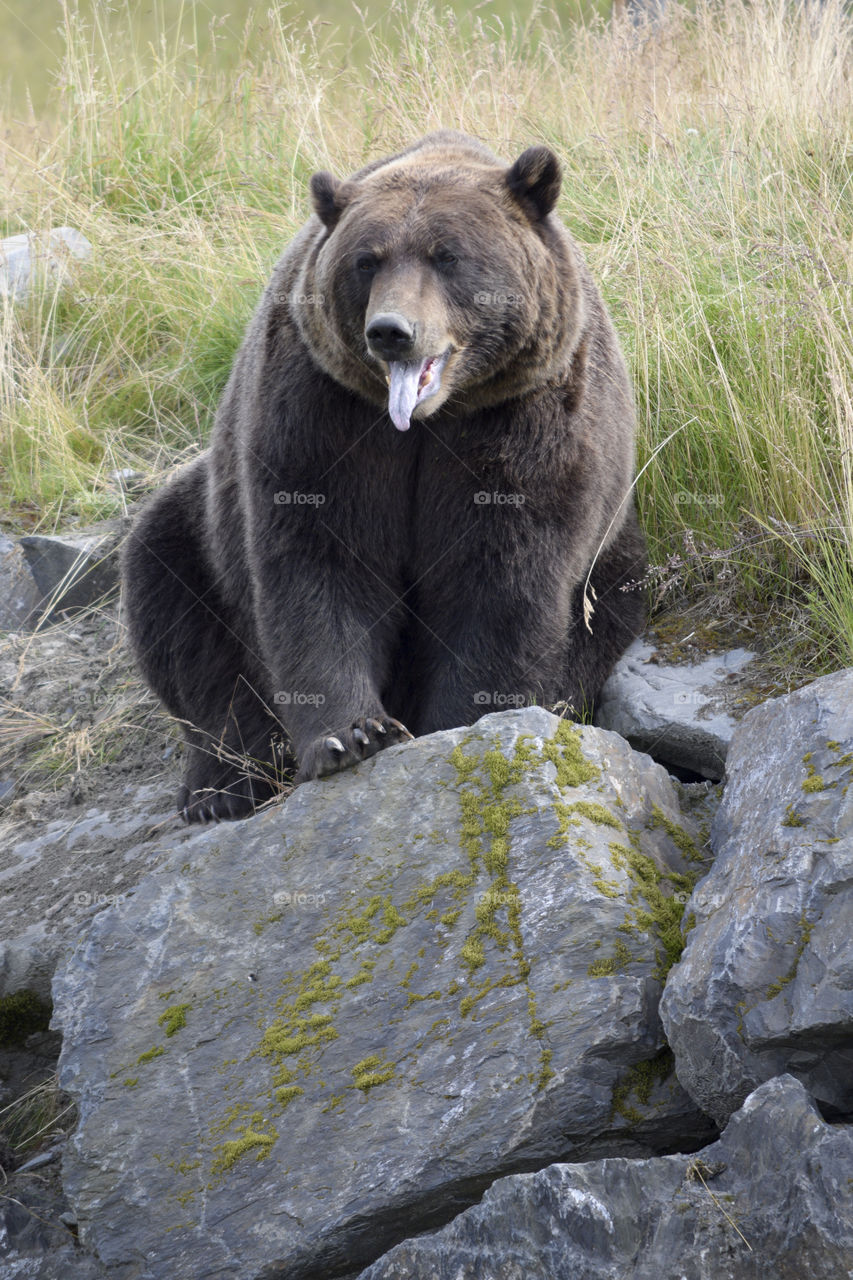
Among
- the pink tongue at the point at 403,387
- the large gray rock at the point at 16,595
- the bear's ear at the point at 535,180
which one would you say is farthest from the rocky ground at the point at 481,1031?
the large gray rock at the point at 16,595

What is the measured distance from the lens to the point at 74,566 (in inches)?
267

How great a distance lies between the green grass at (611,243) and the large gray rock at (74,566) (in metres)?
0.38

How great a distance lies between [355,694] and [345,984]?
1.13 metres

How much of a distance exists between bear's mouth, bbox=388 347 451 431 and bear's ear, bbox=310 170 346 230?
72cm

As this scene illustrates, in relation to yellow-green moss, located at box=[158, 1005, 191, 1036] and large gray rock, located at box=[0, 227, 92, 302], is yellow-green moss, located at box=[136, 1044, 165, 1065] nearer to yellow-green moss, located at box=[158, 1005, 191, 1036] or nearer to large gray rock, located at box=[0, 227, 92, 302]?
yellow-green moss, located at box=[158, 1005, 191, 1036]

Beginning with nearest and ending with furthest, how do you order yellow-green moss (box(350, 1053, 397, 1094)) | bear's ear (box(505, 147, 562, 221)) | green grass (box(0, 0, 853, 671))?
yellow-green moss (box(350, 1053, 397, 1094)) → bear's ear (box(505, 147, 562, 221)) → green grass (box(0, 0, 853, 671))

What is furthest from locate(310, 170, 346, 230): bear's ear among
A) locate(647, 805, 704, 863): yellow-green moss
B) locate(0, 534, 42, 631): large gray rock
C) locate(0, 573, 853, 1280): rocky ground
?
locate(0, 534, 42, 631): large gray rock

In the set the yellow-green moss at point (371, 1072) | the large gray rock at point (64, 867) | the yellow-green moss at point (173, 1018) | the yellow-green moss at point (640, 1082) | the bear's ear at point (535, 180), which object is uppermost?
the bear's ear at point (535, 180)

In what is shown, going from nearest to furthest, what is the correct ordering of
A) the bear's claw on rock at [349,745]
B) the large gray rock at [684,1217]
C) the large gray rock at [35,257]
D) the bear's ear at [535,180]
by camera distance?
1. the large gray rock at [684,1217]
2. the bear's claw on rock at [349,745]
3. the bear's ear at [535,180]
4. the large gray rock at [35,257]

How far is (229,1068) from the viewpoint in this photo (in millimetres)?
3215

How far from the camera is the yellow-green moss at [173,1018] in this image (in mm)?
3324

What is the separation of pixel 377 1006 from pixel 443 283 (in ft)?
7.27

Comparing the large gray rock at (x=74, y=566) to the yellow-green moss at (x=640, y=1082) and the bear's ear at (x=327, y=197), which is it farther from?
the yellow-green moss at (x=640, y=1082)

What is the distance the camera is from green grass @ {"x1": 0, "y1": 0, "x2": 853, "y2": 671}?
189 inches
